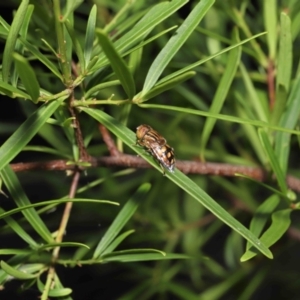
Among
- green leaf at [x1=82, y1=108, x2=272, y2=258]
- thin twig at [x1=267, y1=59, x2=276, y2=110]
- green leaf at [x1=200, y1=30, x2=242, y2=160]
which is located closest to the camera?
green leaf at [x1=82, y1=108, x2=272, y2=258]

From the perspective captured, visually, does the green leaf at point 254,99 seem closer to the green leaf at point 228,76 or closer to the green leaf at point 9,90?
the green leaf at point 228,76

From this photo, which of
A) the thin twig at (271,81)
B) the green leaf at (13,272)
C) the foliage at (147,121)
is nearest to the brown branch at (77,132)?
the foliage at (147,121)

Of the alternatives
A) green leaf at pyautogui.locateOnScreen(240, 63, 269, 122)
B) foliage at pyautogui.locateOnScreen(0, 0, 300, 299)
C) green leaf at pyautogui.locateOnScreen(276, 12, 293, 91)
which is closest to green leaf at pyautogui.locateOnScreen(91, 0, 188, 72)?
foliage at pyautogui.locateOnScreen(0, 0, 300, 299)

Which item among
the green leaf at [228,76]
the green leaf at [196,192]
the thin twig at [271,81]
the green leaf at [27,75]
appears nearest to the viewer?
the green leaf at [27,75]

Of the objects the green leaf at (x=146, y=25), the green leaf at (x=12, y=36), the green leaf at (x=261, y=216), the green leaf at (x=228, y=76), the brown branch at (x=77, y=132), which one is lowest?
the green leaf at (x=261, y=216)

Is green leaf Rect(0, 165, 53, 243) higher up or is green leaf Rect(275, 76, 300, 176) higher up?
green leaf Rect(0, 165, 53, 243)

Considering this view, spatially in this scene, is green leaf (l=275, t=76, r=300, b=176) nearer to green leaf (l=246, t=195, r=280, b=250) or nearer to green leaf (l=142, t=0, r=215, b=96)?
green leaf (l=246, t=195, r=280, b=250)

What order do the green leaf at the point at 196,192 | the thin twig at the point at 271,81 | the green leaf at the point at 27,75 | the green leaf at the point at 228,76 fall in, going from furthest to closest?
1. the thin twig at the point at 271,81
2. the green leaf at the point at 228,76
3. the green leaf at the point at 196,192
4. the green leaf at the point at 27,75

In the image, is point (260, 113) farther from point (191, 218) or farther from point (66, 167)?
point (191, 218)
